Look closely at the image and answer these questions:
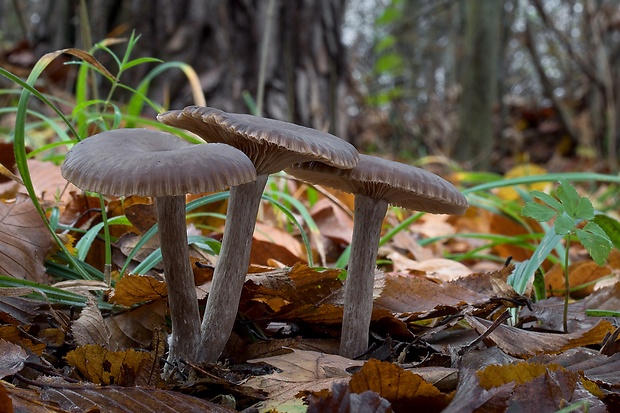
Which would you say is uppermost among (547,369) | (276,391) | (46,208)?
(46,208)

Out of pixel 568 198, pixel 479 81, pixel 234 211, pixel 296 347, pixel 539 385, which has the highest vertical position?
pixel 479 81

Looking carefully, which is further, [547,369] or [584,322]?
[584,322]

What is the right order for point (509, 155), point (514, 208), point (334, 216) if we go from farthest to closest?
point (509, 155) < point (514, 208) < point (334, 216)

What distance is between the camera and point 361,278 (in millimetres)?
1451

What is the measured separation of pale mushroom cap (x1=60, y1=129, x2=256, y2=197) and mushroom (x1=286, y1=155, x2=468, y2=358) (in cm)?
30

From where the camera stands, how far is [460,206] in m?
1.46

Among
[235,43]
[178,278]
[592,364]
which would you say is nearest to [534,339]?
[592,364]

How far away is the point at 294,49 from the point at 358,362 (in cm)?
338

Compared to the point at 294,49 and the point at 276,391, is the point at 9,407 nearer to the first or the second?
the point at 276,391

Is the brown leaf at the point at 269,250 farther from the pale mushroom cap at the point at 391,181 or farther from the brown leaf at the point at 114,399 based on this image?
the brown leaf at the point at 114,399

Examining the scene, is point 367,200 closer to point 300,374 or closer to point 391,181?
point 391,181

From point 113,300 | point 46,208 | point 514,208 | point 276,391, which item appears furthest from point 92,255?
point 514,208

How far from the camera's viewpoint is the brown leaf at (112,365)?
3.82 ft

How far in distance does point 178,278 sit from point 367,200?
0.51 meters
